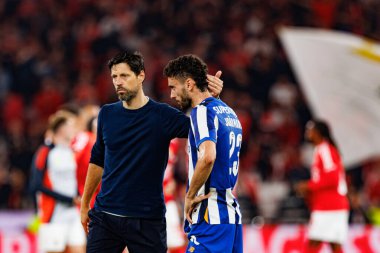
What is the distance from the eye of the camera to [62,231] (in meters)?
9.01

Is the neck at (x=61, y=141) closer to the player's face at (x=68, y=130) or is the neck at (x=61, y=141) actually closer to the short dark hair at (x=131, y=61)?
the player's face at (x=68, y=130)

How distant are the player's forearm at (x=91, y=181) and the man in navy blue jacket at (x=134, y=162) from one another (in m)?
0.13

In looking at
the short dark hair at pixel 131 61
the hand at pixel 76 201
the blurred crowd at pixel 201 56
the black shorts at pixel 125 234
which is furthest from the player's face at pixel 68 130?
the blurred crowd at pixel 201 56

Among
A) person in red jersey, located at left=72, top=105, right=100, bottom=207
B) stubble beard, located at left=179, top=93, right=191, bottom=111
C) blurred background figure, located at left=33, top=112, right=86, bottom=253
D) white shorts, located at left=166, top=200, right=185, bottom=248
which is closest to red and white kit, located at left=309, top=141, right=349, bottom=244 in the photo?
white shorts, located at left=166, top=200, right=185, bottom=248

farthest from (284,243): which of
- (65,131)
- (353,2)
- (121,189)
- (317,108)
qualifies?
(353,2)

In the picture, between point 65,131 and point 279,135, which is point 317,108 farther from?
point 65,131

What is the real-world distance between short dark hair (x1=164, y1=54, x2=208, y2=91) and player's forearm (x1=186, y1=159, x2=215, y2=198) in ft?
1.85

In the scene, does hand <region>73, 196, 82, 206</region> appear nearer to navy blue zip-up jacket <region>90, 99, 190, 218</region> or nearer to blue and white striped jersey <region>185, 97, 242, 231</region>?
navy blue zip-up jacket <region>90, 99, 190, 218</region>

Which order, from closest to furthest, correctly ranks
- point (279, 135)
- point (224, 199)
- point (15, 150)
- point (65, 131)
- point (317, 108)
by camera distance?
point (224, 199) < point (65, 131) < point (317, 108) < point (15, 150) < point (279, 135)

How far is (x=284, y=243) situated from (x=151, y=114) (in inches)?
239

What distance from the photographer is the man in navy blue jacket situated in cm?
589

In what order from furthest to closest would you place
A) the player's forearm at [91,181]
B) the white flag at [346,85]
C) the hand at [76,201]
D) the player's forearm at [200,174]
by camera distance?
the white flag at [346,85] < the hand at [76,201] < the player's forearm at [91,181] < the player's forearm at [200,174]

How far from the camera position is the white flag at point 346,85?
13.0 metres

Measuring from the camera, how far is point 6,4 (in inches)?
696
